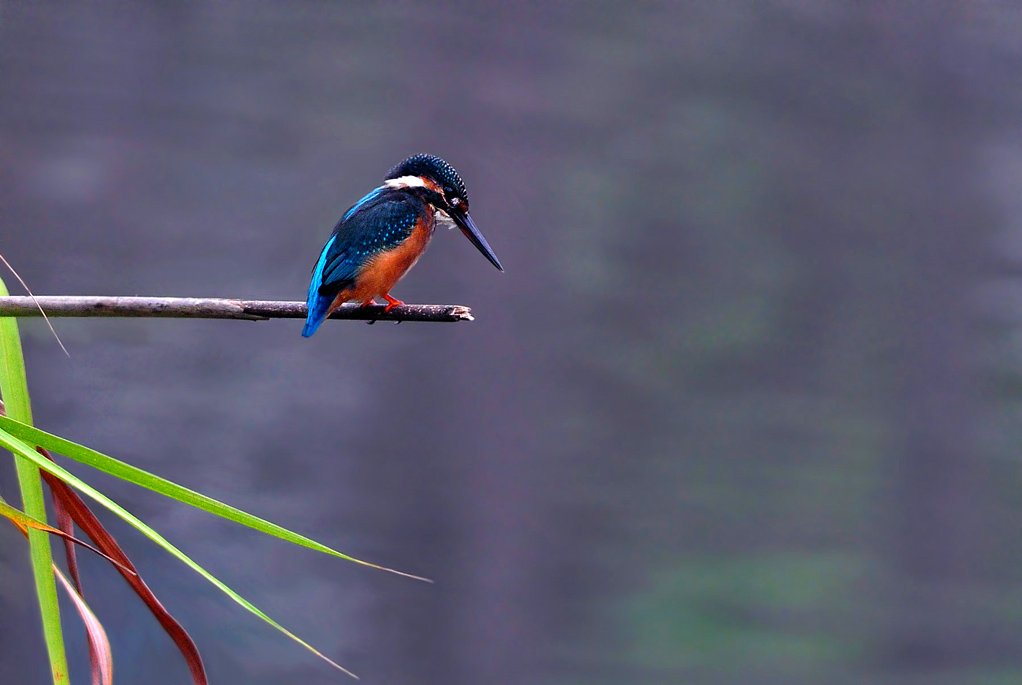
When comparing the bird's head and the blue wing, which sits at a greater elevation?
the bird's head

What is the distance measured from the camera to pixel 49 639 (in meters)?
0.55

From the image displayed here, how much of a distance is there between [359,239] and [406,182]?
8cm

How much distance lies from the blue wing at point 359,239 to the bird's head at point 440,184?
0.01m

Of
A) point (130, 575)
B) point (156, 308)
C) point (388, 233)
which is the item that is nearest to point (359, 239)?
point (388, 233)

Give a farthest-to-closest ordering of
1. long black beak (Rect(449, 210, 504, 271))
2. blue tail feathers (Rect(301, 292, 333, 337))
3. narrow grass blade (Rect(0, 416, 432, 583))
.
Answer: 1. long black beak (Rect(449, 210, 504, 271))
2. blue tail feathers (Rect(301, 292, 333, 337))
3. narrow grass blade (Rect(0, 416, 432, 583))

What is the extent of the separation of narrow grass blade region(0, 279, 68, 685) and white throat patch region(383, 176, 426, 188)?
0.33 meters

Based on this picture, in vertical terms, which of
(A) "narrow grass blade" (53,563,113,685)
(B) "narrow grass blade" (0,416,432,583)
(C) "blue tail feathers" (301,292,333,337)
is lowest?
(A) "narrow grass blade" (53,563,113,685)

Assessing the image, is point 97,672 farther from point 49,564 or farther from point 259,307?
point 259,307

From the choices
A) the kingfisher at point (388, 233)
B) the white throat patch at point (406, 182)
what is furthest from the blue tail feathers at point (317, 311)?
the white throat patch at point (406, 182)

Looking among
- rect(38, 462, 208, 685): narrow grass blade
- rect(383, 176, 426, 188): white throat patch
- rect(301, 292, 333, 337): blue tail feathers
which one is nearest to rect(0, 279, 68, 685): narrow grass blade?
rect(38, 462, 208, 685): narrow grass blade

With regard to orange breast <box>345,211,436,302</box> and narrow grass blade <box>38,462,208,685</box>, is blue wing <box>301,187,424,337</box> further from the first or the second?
narrow grass blade <box>38,462,208,685</box>

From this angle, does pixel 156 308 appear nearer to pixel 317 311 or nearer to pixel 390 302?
pixel 317 311

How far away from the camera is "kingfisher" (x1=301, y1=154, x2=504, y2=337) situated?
26.3 inches

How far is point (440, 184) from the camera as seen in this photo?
0.72 m
